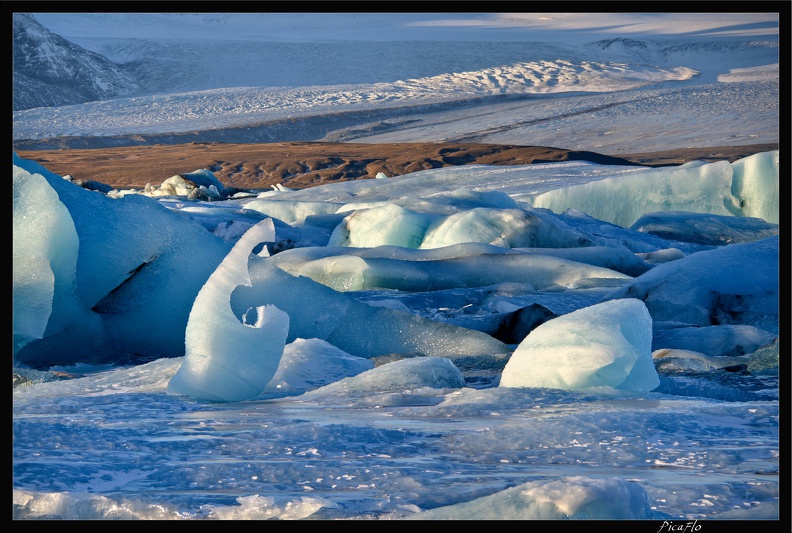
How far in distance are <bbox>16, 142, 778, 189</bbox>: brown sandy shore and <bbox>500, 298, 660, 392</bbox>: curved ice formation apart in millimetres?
17908

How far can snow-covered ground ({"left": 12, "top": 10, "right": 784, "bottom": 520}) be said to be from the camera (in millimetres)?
1812

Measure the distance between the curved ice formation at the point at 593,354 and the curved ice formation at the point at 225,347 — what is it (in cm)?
79

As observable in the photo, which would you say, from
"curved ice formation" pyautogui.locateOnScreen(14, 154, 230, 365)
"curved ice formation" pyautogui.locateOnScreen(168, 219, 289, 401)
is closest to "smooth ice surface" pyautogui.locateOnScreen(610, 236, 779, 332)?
"curved ice formation" pyautogui.locateOnScreen(14, 154, 230, 365)

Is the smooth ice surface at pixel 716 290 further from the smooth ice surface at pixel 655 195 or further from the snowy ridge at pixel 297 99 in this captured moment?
the snowy ridge at pixel 297 99

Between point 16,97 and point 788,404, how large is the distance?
44011 millimetres

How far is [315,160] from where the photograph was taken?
24.0 meters

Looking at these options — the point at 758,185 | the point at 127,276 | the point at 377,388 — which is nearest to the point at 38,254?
the point at 127,276

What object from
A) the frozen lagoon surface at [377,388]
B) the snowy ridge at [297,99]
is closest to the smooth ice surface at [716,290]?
the frozen lagoon surface at [377,388]

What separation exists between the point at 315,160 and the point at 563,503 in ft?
74.6

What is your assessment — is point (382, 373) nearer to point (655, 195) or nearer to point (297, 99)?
point (655, 195)

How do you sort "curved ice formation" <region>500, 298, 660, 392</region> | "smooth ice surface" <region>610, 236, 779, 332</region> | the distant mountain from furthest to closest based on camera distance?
the distant mountain → "smooth ice surface" <region>610, 236, 779, 332</region> → "curved ice formation" <region>500, 298, 660, 392</region>

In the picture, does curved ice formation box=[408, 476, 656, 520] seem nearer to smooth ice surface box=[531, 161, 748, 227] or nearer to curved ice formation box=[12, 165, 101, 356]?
curved ice formation box=[12, 165, 101, 356]

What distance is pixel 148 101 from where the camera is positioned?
3612cm

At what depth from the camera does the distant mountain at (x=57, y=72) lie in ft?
142
